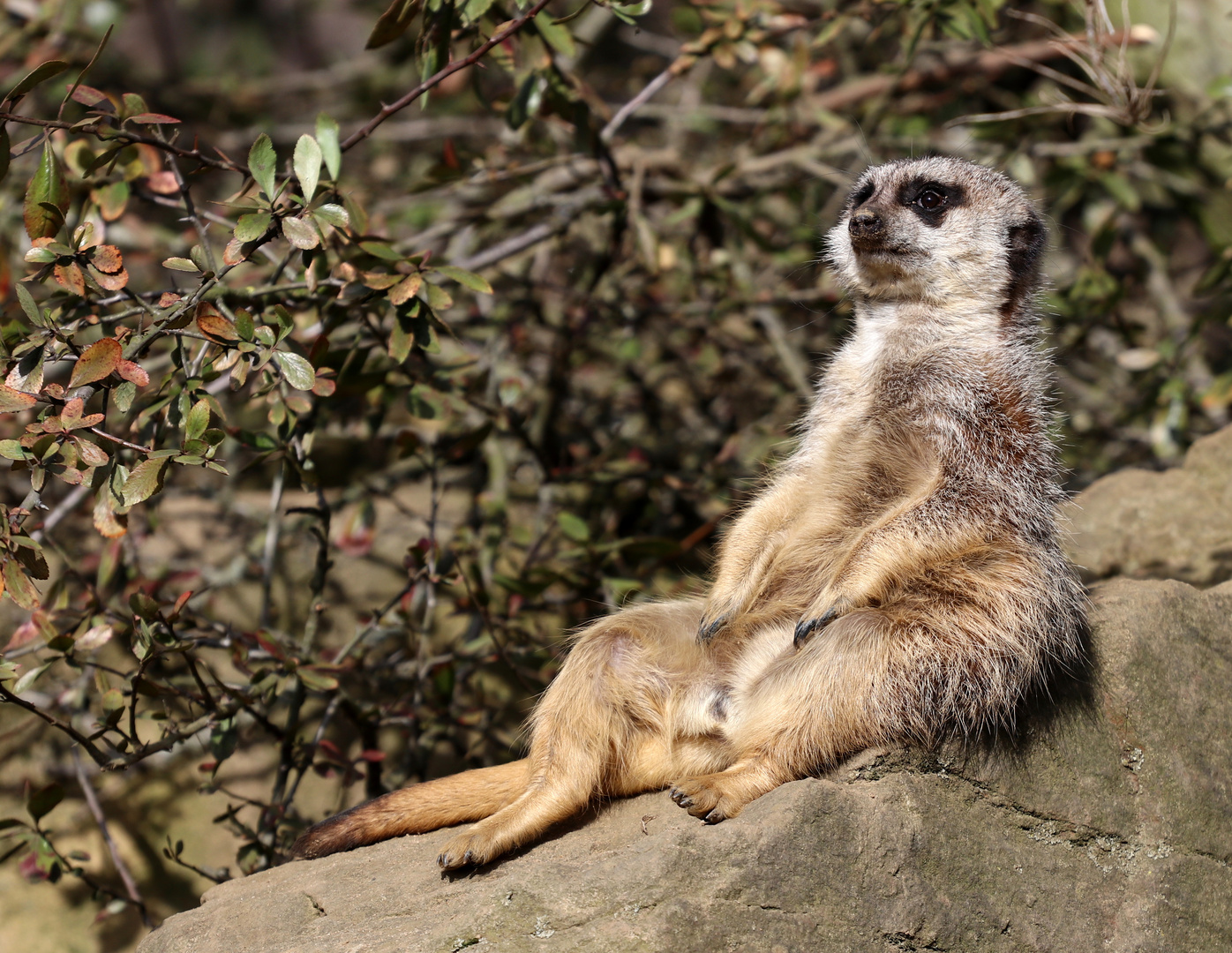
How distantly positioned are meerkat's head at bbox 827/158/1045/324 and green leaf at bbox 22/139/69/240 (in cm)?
190

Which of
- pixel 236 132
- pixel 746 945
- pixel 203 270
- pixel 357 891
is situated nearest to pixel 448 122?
pixel 236 132

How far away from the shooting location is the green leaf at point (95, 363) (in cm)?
199

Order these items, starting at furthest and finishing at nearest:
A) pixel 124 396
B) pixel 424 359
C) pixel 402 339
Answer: pixel 424 359
pixel 402 339
pixel 124 396

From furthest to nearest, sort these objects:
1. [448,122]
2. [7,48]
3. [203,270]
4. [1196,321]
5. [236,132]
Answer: [236,132] → [448,122] → [7,48] → [1196,321] → [203,270]

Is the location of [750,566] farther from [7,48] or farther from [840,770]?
[7,48]

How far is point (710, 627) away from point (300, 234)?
1.31m

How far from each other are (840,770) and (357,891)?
102cm

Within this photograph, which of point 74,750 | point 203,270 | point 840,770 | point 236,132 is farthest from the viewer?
point 236,132

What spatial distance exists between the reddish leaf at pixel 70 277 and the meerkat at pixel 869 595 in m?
1.29

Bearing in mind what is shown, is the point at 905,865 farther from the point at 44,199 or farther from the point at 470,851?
the point at 44,199

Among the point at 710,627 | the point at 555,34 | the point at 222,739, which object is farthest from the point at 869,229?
the point at 222,739

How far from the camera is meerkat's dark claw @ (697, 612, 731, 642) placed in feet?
8.30

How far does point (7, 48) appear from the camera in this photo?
4137 millimetres

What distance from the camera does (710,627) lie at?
2.54 meters
